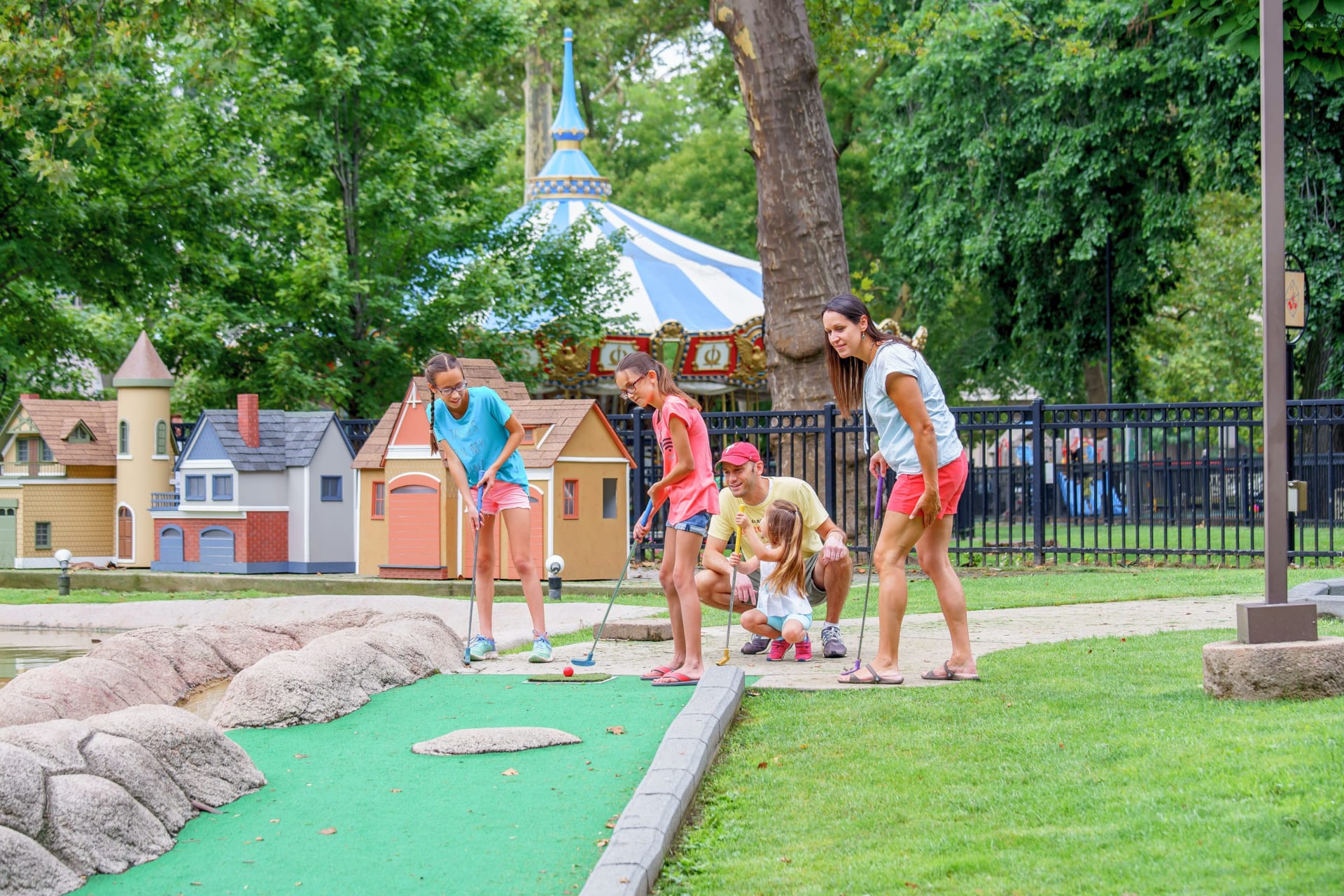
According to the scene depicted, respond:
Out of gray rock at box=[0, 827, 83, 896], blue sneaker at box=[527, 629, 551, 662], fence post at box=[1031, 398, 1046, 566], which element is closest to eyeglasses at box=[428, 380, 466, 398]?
blue sneaker at box=[527, 629, 551, 662]

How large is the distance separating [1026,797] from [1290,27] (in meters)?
5.46

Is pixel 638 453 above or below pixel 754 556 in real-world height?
above

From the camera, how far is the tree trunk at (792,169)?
1509 centimetres

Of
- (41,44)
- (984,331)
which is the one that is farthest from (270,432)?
(984,331)

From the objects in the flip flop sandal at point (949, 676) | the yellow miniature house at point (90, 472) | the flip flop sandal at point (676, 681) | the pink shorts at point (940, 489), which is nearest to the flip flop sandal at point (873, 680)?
the flip flop sandal at point (949, 676)

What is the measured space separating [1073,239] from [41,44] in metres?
17.1

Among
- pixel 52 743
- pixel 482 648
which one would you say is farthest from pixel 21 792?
pixel 482 648

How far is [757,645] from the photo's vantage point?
836 centimetres

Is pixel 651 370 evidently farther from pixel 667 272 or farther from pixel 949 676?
pixel 667 272

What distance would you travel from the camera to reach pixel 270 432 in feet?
50.3

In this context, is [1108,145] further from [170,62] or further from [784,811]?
[784,811]

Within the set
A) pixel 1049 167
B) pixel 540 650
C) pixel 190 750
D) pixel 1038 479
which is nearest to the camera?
pixel 190 750

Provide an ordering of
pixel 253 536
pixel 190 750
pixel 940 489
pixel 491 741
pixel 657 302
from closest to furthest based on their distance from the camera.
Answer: pixel 190 750
pixel 491 741
pixel 940 489
pixel 253 536
pixel 657 302

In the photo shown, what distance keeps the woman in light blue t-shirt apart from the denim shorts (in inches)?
33.3
